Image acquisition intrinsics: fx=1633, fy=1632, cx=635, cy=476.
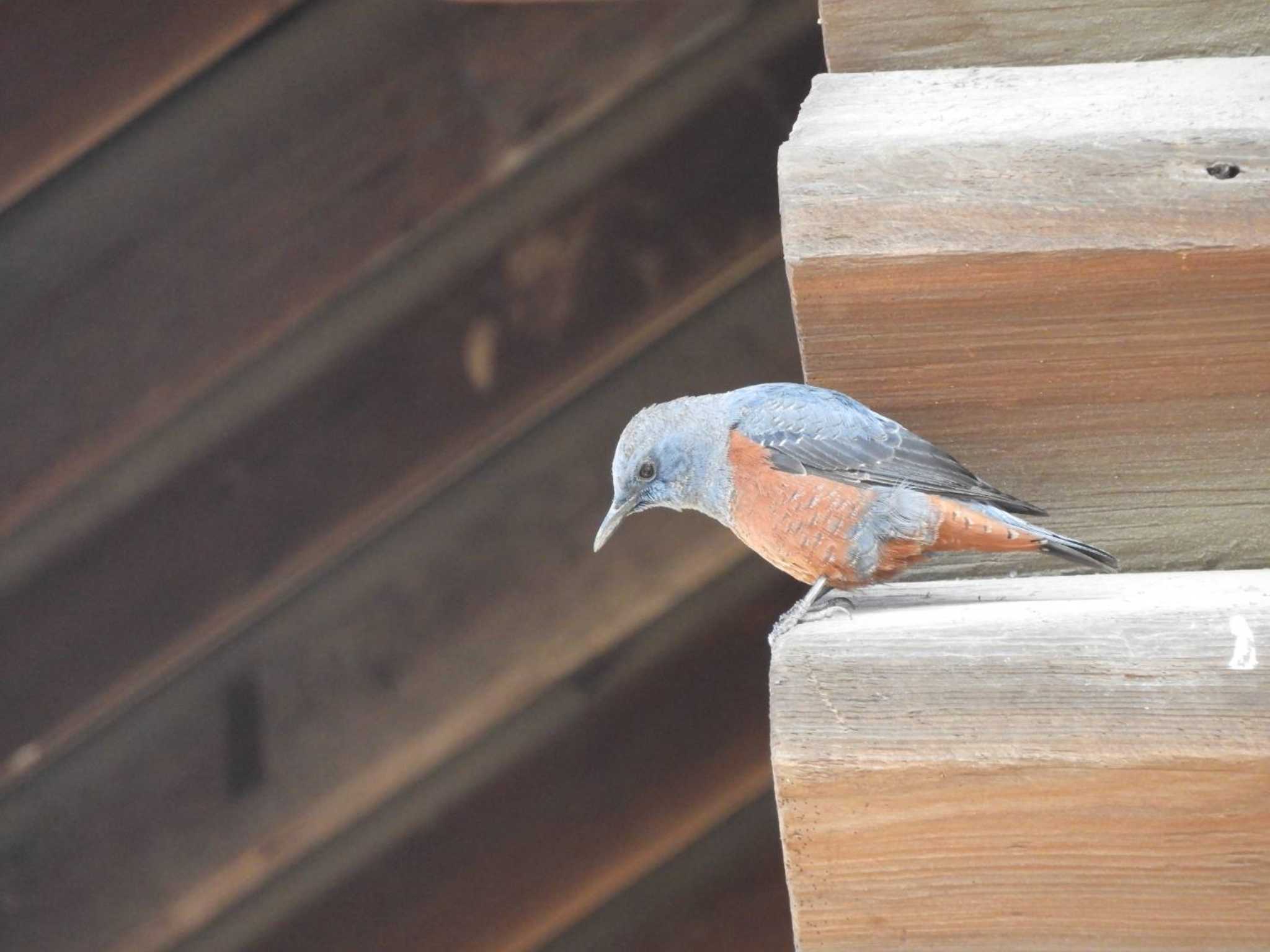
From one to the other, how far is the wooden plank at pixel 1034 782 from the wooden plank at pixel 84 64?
1.95 meters

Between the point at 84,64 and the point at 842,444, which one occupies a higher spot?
the point at 84,64

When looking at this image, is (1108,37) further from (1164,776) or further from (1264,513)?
(1164,776)

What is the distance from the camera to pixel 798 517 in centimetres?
228

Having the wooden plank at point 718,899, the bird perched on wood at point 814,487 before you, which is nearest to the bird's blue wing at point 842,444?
the bird perched on wood at point 814,487

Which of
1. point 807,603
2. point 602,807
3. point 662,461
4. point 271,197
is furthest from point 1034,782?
point 271,197

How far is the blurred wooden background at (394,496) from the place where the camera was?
3.00m

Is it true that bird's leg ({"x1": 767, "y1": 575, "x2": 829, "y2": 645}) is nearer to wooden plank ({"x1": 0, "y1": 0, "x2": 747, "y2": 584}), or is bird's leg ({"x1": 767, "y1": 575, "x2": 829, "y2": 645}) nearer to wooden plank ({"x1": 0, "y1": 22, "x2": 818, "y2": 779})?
wooden plank ({"x1": 0, "y1": 22, "x2": 818, "y2": 779})

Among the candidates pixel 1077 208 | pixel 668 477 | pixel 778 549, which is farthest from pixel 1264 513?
pixel 668 477

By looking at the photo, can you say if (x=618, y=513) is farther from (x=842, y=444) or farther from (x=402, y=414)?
(x=402, y=414)

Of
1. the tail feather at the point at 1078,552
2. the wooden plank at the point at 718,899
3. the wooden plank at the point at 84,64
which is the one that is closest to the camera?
the tail feather at the point at 1078,552

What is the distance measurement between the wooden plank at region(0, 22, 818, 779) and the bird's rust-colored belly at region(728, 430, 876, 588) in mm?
821

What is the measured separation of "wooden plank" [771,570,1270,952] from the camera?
1.39 m

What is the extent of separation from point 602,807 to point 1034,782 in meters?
1.86

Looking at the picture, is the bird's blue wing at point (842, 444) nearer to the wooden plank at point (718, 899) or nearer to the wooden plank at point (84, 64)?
the wooden plank at point (718, 899)
